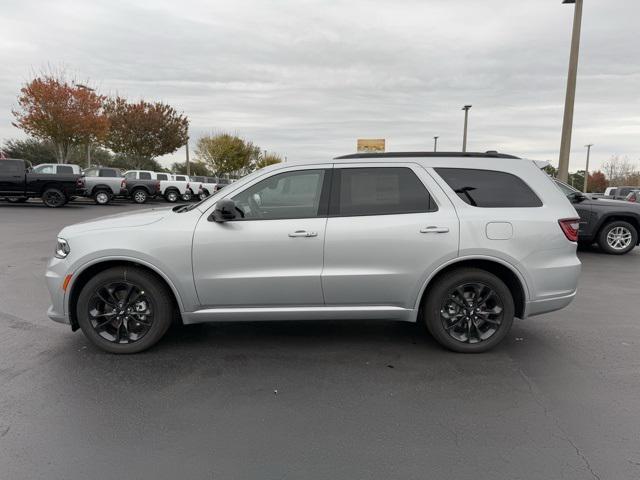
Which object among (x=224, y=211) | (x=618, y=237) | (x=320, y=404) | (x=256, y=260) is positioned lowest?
(x=320, y=404)

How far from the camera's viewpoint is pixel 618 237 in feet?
33.7

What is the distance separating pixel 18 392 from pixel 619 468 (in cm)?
401

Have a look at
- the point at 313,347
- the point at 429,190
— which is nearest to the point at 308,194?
the point at 429,190

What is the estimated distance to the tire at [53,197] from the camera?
66.7 ft

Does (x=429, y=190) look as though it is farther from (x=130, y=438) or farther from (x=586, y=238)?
(x=586, y=238)

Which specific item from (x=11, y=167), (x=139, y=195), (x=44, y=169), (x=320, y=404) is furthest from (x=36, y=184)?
(x=320, y=404)

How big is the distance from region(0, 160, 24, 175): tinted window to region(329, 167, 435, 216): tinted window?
66.9ft

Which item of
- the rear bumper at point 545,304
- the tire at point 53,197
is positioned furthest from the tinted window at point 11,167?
the rear bumper at point 545,304

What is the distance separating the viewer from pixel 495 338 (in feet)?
13.9

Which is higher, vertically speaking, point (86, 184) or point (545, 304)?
point (86, 184)

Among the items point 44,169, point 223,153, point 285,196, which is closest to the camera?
point 285,196

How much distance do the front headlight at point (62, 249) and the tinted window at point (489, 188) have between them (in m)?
3.39

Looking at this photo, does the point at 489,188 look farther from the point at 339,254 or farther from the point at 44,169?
the point at 44,169

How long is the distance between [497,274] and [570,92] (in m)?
11.1
